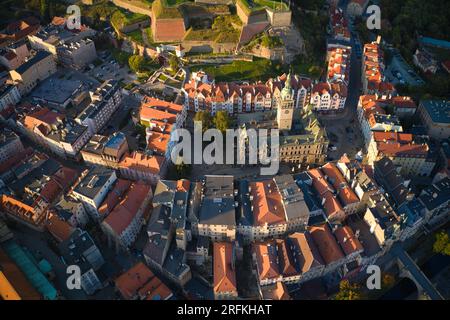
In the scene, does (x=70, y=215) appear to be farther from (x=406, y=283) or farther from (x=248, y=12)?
(x=248, y=12)

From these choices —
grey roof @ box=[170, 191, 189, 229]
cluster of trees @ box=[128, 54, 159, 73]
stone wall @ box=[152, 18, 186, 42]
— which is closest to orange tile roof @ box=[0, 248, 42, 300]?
grey roof @ box=[170, 191, 189, 229]

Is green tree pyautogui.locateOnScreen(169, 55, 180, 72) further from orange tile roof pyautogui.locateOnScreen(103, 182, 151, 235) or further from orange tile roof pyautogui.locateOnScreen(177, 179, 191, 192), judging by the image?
orange tile roof pyautogui.locateOnScreen(177, 179, 191, 192)

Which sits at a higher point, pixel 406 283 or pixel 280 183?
pixel 280 183

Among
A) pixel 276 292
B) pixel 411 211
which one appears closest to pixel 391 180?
pixel 411 211

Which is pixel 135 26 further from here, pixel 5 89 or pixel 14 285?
pixel 14 285

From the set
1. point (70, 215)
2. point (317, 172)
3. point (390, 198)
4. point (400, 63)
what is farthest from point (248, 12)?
point (70, 215)
